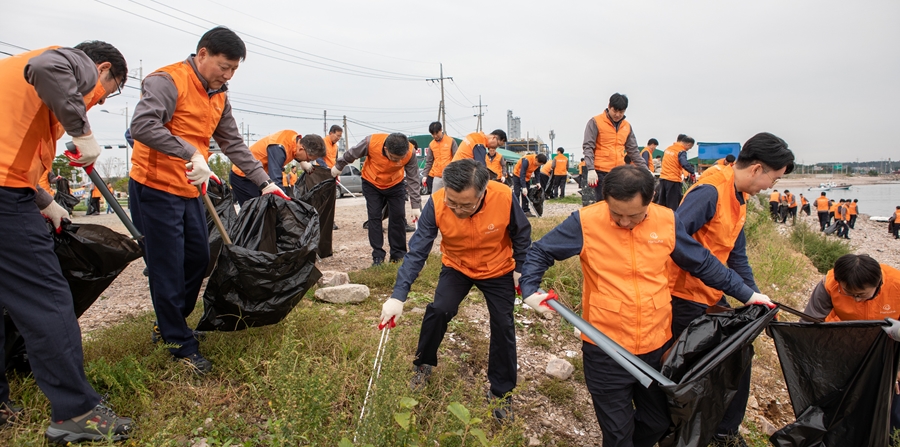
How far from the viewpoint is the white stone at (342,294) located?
12.5 ft

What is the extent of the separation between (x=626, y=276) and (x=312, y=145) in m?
3.66

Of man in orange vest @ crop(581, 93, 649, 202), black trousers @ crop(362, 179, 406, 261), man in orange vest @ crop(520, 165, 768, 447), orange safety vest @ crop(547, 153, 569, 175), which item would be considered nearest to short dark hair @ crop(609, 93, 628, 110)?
man in orange vest @ crop(581, 93, 649, 202)

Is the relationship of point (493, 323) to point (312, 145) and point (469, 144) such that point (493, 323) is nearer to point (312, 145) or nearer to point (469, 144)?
point (312, 145)

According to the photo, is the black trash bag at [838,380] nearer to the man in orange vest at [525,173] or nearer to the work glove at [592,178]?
the work glove at [592,178]

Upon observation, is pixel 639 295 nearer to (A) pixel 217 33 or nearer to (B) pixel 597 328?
(B) pixel 597 328

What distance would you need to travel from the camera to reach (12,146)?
5.62ft

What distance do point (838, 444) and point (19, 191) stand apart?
3620 mm

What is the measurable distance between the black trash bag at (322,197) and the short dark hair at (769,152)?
10.8 ft

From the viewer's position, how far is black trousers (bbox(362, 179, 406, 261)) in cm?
506

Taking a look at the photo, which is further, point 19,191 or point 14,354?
point 14,354

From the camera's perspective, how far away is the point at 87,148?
1.95 metres

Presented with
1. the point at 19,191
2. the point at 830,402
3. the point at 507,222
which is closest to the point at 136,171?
the point at 19,191

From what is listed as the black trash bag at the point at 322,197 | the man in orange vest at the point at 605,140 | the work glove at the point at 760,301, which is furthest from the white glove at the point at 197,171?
the man in orange vest at the point at 605,140

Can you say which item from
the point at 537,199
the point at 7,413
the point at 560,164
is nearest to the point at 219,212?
the point at 7,413
